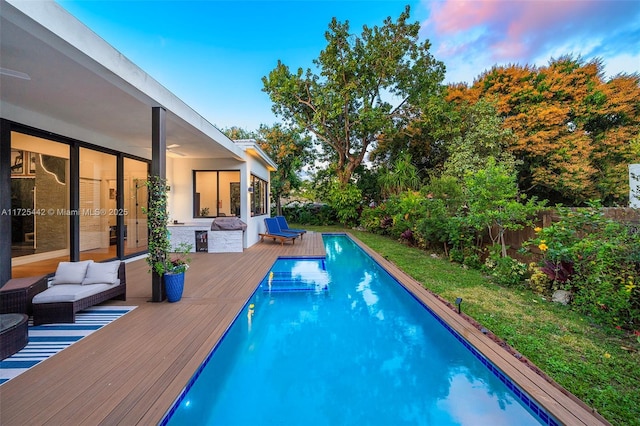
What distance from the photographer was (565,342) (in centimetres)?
299

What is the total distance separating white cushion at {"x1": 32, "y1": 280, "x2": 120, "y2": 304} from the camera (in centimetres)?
331

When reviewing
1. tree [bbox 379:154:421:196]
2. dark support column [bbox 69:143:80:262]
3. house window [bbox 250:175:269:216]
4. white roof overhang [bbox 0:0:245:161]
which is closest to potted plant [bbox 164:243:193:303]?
white roof overhang [bbox 0:0:245:161]

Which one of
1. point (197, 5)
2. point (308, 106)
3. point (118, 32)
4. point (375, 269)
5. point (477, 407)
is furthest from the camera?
point (308, 106)

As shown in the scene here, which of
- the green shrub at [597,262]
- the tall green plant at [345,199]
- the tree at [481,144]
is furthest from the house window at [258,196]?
the green shrub at [597,262]

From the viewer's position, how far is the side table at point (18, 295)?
10.4 ft

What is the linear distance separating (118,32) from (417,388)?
12.0m

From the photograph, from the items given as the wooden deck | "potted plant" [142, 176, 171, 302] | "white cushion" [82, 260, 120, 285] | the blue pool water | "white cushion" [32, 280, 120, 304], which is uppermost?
"potted plant" [142, 176, 171, 302]

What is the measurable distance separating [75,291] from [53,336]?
0.58 m

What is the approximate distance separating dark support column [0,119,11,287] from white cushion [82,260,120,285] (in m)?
1.35

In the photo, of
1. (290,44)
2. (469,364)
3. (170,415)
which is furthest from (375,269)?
(290,44)

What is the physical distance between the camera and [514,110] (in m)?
14.0

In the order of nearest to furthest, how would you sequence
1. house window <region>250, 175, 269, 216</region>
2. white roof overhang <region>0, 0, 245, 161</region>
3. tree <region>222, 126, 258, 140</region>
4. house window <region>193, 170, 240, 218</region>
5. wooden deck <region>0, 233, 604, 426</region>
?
1. wooden deck <region>0, 233, 604, 426</region>
2. white roof overhang <region>0, 0, 245, 161</region>
3. house window <region>193, 170, 240, 218</region>
4. house window <region>250, 175, 269, 216</region>
5. tree <region>222, 126, 258, 140</region>

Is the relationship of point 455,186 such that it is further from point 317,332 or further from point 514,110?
point 514,110

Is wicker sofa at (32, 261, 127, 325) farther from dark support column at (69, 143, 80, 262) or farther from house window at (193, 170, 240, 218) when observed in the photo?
house window at (193, 170, 240, 218)
